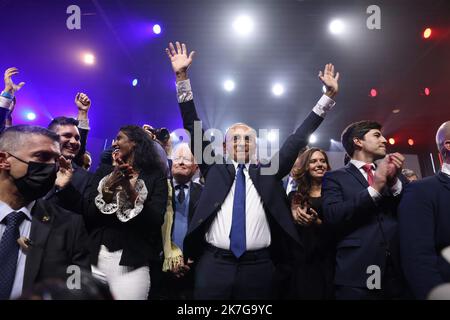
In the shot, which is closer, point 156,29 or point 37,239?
point 37,239

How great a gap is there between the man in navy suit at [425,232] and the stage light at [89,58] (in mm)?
4070

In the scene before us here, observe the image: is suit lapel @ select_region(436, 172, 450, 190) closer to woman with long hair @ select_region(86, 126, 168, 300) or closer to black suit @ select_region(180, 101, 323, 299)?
black suit @ select_region(180, 101, 323, 299)

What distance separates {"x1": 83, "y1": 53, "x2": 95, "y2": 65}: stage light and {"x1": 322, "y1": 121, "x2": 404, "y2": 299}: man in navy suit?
3.62 meters

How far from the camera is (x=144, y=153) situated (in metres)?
2.34

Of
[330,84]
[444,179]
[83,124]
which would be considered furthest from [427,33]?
[83,124]

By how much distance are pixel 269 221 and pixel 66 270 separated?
44.8 inches

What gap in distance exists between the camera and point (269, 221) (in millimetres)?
2189

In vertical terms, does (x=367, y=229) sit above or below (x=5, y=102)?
below

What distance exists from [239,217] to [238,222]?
3 centimetres

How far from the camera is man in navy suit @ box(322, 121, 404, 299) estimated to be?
202cm

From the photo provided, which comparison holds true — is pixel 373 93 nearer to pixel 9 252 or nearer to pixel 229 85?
pixel 229 85

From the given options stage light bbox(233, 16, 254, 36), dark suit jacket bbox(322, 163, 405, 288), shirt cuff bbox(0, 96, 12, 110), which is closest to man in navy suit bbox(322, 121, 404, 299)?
dark suit jacket bbox(322, 163, 405, 288)
